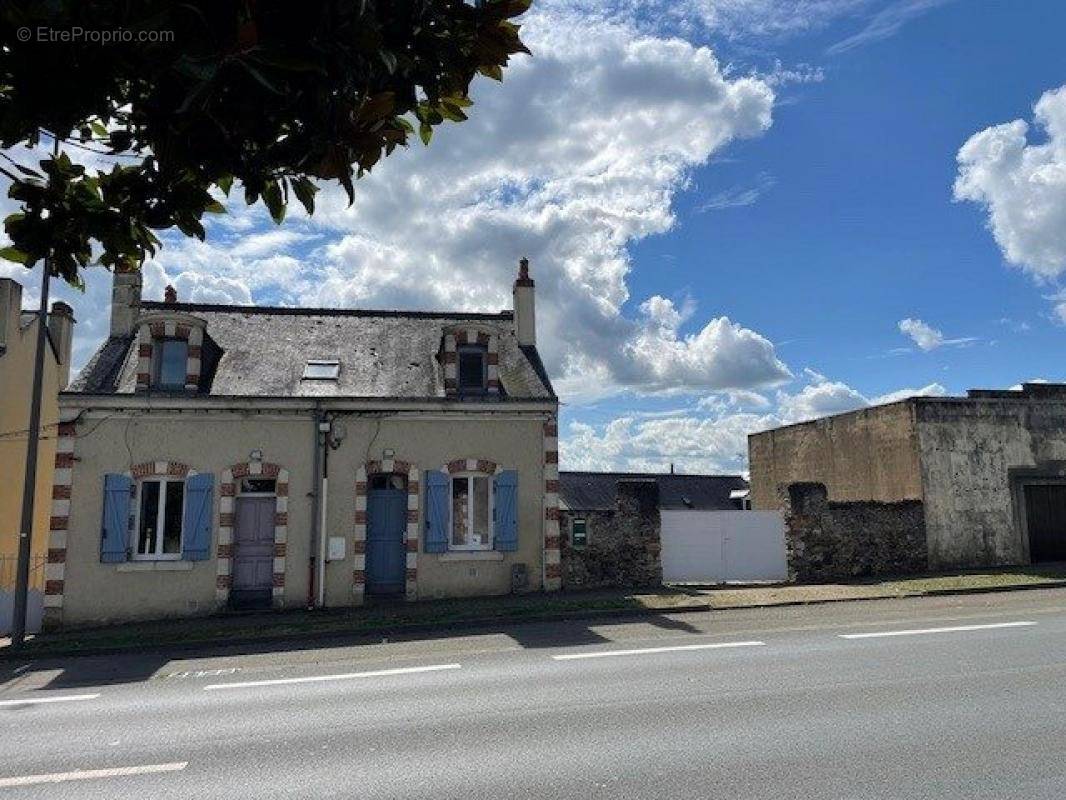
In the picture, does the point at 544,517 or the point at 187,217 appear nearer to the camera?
Answer: the point at 187,217

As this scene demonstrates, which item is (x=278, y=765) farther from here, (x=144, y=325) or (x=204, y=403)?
(x=144, y=325)

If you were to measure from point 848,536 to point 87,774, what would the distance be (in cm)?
1690

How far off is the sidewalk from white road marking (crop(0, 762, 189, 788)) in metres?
6.83

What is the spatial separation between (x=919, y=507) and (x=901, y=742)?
15142 millimetres

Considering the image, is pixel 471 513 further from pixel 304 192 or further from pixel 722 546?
pixel 304 192

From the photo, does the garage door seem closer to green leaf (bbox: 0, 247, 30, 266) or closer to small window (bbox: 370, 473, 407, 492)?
small window (bbox: 370, 473, 407, 492)

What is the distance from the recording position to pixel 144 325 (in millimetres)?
15938

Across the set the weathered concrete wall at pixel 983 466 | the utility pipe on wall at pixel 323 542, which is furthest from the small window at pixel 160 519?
the weathered concrete wall at pixel 983 466

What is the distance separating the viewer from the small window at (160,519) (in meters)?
15.4

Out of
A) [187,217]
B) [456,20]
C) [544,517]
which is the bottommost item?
[544,517]

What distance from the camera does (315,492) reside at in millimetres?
15867

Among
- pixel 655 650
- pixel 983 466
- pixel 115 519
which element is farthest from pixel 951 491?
pixel 115 519

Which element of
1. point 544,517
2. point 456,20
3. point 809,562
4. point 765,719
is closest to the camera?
point 456,20


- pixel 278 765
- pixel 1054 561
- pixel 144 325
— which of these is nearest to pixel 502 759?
pixel 278 765
